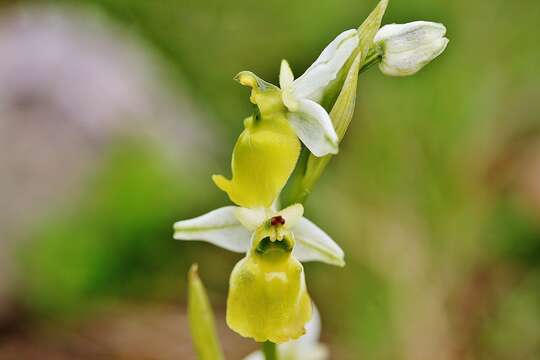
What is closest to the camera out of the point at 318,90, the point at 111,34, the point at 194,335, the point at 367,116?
the point at 318,90

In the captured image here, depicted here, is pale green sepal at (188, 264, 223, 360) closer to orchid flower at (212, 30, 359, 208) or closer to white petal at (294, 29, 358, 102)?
orchid flower at (212, 30, 359, 208)

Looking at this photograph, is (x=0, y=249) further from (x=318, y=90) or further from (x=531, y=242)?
(x=318, y=90)

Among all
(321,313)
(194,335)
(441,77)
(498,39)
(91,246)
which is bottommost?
(194,335)

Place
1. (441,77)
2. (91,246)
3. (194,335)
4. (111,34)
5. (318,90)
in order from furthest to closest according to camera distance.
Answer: (111,34)
(441,77)
(91,246)
(194,335)
(318,90)

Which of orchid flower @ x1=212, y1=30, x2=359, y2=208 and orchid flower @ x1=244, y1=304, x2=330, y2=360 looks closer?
orchid flower @ x1=212, y1=30, x2=359, y2=208

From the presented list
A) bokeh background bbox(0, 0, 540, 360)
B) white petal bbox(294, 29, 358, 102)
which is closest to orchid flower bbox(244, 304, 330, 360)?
white petal bbox(294, 29, 358, 102)

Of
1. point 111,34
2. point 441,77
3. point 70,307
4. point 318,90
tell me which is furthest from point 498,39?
point 318,90
